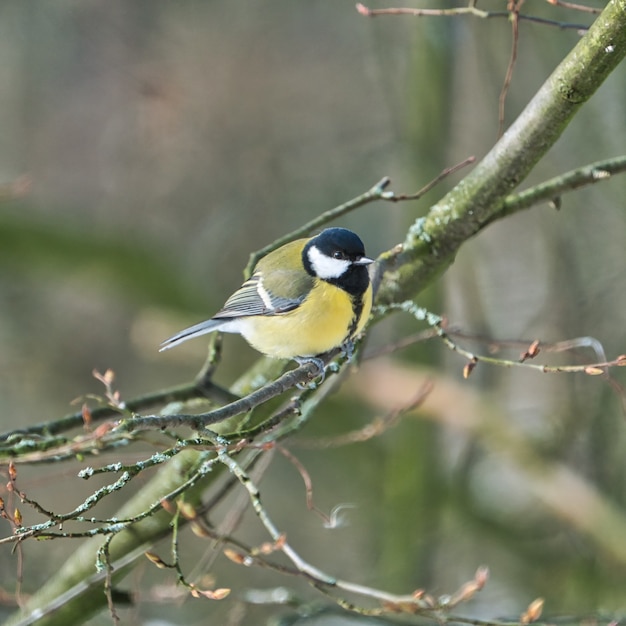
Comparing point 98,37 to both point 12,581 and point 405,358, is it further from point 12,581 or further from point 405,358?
point 12,581

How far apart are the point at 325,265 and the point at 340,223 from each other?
9.51 ft

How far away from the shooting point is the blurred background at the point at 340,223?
4.22 metres

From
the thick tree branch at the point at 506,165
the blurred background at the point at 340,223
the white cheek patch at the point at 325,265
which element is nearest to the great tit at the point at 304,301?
the white cheek patch at the point at 325,265

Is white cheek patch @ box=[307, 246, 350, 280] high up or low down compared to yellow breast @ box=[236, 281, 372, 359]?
up

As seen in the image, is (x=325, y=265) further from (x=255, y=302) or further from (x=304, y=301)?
(x=255, y=302)

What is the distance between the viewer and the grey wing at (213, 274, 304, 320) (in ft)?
8.81

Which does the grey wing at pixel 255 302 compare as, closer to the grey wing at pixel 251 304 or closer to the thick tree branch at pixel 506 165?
the grey wing at pixel 251 304

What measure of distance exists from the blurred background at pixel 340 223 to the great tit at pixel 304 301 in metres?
0.85

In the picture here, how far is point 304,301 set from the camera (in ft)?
8.70

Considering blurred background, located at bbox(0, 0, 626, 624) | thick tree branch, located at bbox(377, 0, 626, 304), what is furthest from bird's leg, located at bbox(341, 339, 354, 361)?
blurred background, located at bbox(0, 0, 626, 624)

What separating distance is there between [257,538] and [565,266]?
9.82ft

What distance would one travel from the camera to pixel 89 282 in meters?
4.43

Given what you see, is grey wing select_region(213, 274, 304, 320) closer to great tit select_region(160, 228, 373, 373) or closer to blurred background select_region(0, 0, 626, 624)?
great tit select_region(160, 228, 373, 373)

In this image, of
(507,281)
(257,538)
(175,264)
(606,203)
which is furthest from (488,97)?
(257,538)
